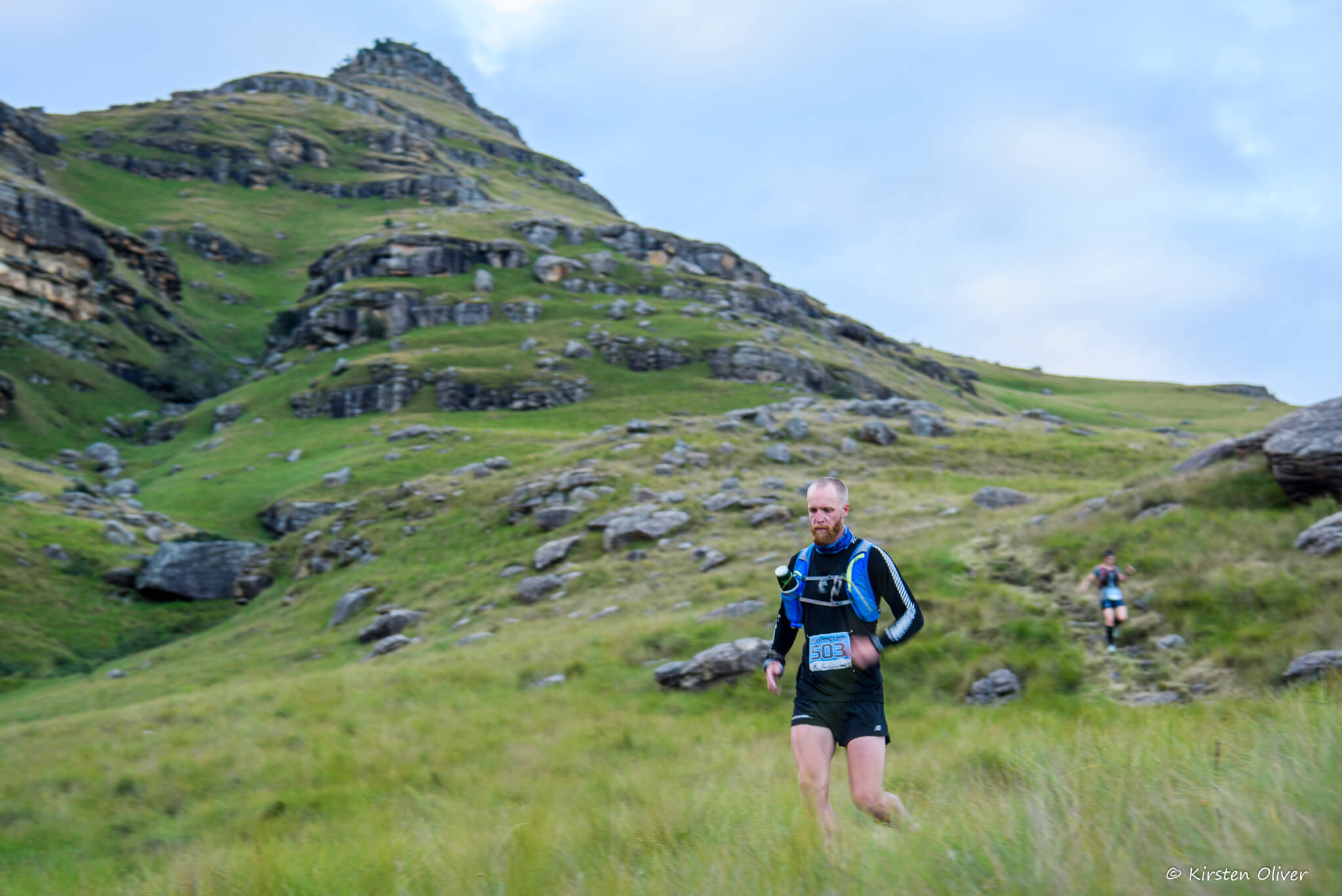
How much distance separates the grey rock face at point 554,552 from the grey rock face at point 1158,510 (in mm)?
16502

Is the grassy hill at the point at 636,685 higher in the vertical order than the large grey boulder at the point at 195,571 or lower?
higher

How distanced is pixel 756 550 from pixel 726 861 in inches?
681

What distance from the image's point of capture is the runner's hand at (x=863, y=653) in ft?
17.2

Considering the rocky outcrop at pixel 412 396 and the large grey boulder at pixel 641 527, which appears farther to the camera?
the rocky outcrop at pixel 412 396

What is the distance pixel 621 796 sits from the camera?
7488mm

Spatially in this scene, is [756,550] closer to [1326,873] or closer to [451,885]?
[451,885]

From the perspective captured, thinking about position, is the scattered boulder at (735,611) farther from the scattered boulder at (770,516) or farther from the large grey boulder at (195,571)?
the large grey boulder at (195,571)

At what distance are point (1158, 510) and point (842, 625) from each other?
1323cm

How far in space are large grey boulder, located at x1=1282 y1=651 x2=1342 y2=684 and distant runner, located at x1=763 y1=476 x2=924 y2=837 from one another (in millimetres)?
6106

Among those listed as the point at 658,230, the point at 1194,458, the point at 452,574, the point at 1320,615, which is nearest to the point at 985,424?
the point at 1194,458

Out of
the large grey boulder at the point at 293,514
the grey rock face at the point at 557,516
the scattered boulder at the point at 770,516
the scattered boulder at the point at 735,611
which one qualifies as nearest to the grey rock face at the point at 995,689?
the scattered boulder at the point at 735,611

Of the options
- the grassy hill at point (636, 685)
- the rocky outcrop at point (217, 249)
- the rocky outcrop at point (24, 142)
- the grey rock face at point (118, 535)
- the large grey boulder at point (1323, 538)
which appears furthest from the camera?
the rocky outcrop at point (217, 249)

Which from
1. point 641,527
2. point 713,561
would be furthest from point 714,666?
point 641,527

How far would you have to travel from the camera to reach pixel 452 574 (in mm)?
26359
